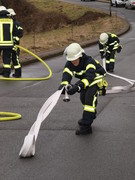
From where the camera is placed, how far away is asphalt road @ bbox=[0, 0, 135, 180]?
552 cm

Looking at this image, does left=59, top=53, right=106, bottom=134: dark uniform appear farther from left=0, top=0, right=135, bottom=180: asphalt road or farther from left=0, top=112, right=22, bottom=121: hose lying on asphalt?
left=0, top=112, right=22, bottom=121: hose lying on asphalt

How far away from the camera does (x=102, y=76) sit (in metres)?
7.34

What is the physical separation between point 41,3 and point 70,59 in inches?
1799

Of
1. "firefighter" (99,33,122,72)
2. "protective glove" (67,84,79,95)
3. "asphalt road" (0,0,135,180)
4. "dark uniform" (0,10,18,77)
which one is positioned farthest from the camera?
"firefighter" (99,33,122,72)

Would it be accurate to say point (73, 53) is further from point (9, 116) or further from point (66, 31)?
point (66, 31)

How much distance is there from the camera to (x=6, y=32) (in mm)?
12648

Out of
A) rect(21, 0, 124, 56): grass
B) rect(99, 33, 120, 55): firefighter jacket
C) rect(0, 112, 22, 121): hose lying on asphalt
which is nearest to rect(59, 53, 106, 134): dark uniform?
rect(0, 112, 22, 121): hose lying on asphalt

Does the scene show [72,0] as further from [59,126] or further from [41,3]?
[59,126]

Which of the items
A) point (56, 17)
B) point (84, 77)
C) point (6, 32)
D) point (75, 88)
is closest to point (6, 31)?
point (6, 32)

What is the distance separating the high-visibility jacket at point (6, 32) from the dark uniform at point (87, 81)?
5733 millimetres

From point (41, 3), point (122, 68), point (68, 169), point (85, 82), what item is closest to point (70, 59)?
point (85, 82)

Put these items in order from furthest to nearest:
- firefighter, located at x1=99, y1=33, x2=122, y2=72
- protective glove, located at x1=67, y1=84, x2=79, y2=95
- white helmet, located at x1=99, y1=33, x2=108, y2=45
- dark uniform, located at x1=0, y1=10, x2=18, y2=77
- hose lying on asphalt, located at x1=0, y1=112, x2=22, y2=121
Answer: firefighter, located at x1=99, y1=33, x2=122, y2=72, white helmet, located at x1=99, y1=33, x2=108, y2=45, dark uniform, located at x1=0, y1=10, x2=18, y2=77, hose lying on asphalt, located at x1=0, y1=112, x2=22, y2=121, protective glove, located at x1=67, y1=84, x2=79, y2=95

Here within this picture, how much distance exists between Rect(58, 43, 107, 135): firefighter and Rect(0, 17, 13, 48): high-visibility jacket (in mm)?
5734

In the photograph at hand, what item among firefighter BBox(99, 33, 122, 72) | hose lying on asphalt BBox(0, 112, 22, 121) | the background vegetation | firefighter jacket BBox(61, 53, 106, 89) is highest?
firefighter jacket BBox(61, 53, 106, 89)
